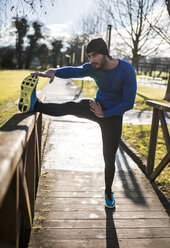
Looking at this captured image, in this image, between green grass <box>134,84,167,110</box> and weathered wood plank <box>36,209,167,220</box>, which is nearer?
weathered wood plank <box>36,209,167,220</box>

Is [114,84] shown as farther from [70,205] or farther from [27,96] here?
[70,205]

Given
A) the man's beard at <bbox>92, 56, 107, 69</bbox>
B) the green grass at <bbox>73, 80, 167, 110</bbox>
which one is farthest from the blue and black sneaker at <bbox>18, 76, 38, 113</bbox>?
the green grass at <bbox>73, 80, 167, 110</bbox>

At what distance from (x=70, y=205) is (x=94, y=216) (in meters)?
0.34

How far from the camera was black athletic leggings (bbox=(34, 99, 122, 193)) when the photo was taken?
2557 mm

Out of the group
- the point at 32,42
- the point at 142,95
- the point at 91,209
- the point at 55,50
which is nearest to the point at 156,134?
the point at 91,209


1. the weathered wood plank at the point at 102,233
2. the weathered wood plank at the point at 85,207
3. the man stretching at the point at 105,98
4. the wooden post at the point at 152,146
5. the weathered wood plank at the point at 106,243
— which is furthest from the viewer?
the wooden post at the point at 152,146

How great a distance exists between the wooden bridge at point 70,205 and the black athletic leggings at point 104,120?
23 centimetres

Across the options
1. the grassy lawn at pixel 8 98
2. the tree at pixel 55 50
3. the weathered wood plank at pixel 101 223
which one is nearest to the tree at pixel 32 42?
the tree at pixel 55 50

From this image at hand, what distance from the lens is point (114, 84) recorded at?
2.43 m

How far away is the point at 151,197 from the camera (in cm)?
304

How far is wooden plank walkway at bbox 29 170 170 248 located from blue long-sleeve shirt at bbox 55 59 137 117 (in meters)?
1.15

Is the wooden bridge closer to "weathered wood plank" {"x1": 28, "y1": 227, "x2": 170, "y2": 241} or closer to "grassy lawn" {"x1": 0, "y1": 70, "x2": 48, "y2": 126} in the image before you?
"weathered wood plank" {"x1": 28, "y1": 227, "x2": 170, "y2": 241}

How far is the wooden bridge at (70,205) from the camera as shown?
1.42 m

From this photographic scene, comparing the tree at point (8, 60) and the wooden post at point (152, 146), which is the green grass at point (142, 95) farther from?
the tree at point (8, 60)
